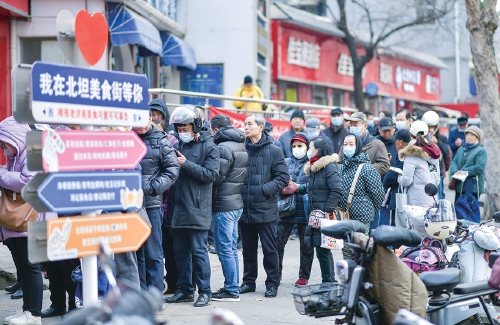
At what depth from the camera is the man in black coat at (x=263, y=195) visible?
933cm

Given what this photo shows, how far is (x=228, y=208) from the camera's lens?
8.97 meters

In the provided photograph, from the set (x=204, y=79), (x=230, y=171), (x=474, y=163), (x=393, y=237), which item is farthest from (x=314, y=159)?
(x=204, y=79)

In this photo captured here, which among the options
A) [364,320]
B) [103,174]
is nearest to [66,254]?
[103,174]

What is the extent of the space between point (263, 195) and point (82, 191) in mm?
4382

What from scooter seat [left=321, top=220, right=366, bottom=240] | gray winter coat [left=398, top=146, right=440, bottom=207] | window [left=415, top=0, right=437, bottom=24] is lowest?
scooter seat [left=321, top=220, right=366, bottom=240]

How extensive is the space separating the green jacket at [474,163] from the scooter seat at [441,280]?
863 cm

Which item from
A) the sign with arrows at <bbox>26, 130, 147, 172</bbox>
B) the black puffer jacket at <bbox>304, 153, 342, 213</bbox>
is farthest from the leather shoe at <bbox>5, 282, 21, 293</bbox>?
the sign with arrows at <bbox>26, 130, 147, 172</bbox>

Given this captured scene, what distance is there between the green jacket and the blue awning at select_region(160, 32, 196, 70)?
343 inches

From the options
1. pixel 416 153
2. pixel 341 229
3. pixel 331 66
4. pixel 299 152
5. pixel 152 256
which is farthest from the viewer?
pixel 331 66

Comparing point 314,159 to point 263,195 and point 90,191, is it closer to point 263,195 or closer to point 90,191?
point 263,195

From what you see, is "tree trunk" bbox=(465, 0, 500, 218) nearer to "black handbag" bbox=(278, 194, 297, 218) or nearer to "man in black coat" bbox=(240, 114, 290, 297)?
"black handbag" bbox=(278, 194, 297, 218)

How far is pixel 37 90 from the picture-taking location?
4992 millimetres

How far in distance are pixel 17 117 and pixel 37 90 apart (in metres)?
0.25

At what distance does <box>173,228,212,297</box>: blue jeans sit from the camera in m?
8.67
